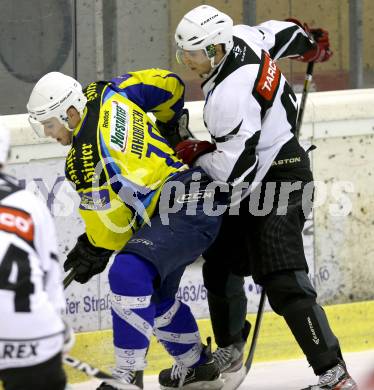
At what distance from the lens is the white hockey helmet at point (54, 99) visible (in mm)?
4270

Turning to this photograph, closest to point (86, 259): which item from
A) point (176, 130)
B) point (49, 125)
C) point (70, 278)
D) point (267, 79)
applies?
point (70, 278)

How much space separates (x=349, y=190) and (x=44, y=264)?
271cm

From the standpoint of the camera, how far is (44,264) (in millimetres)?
3256

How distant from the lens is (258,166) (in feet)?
15.0

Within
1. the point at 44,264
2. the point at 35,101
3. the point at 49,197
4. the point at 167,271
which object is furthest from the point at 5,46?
the point at 44,264

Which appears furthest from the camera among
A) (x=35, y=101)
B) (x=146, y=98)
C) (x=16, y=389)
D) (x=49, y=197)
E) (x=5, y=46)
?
(x=5, y=46)

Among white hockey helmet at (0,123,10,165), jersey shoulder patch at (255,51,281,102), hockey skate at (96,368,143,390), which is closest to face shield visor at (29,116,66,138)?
jersey shoulder patch at (255,51,281,102)

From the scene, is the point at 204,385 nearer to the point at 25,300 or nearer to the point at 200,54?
the point at 200,54

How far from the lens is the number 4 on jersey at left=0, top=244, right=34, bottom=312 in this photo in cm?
315

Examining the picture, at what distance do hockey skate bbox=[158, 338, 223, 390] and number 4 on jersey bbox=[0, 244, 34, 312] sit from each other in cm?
175

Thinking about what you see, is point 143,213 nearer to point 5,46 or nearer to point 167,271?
point 167,271

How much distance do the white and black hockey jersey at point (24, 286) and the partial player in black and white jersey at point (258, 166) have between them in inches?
50.4

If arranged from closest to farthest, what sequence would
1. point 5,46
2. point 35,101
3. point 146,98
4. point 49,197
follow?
point 35,101, point 146,98, point 49,197, point 5,46

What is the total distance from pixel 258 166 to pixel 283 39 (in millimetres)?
607
